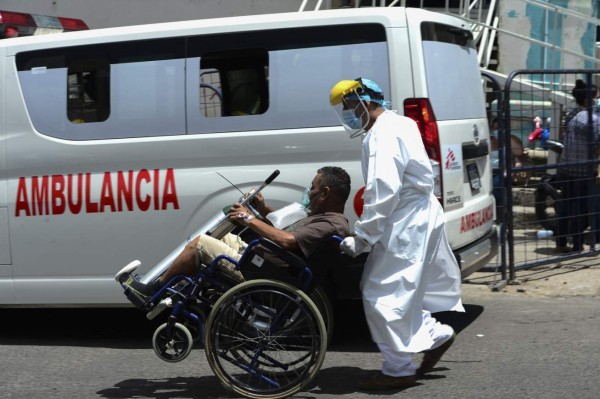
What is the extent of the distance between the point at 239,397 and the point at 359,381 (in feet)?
2.34

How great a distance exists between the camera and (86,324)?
23.8ft

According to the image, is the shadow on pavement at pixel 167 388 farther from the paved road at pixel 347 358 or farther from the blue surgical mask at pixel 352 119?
the blue surgical mask at pixel 352 119

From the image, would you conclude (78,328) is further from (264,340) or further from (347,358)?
(264,340)

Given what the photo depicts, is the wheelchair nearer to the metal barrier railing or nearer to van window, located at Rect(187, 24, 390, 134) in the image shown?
van window, located at Rect(187, 24, 390, 134)

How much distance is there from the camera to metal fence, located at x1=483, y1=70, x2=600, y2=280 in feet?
26.7

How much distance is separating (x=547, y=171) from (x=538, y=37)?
→ 439 cm

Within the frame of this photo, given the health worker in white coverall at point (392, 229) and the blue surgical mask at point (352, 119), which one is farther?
the blue surgical mask at point (352, 119)

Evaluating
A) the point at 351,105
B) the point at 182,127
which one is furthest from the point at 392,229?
the point at 182,127

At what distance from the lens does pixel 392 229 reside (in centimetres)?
518

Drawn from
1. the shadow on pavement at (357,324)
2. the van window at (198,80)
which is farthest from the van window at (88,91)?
the shadow on pavement at (357,324)

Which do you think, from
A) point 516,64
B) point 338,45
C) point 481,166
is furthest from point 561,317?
point 516,64

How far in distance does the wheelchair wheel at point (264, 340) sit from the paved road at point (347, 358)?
0.29 meters

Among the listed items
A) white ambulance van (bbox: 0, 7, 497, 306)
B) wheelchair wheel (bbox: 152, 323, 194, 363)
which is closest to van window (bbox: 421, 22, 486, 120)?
white ambulance van (bbox: 0, 7, 497, 306)

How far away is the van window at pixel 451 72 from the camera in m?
6.01
